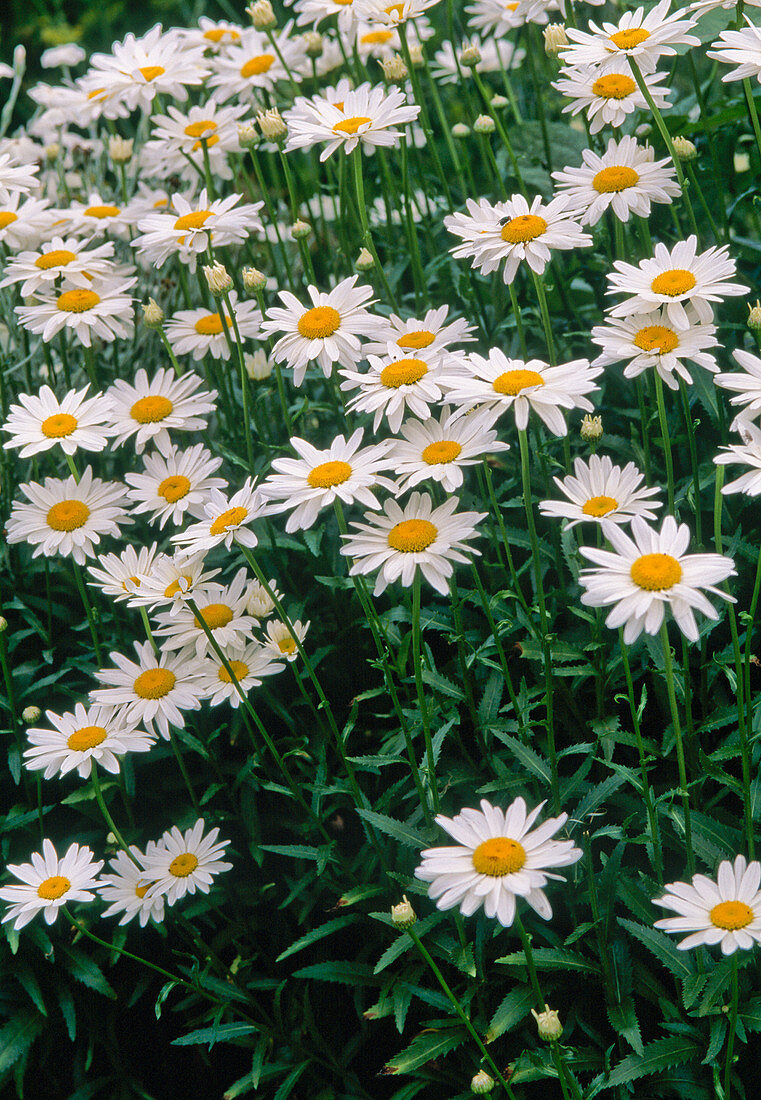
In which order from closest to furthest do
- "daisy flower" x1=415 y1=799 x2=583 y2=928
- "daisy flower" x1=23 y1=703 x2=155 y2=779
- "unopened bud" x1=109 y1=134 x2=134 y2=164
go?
"daisy flower" x1=415 y1=799 x2=583 y2=928, "daisy flower" x1=23 y1=703 x2=155 y2=779, "unopened bud" x1=109 y1=134 x2=134 y2=164

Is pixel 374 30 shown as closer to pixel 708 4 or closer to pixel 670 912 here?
pixel 708 4

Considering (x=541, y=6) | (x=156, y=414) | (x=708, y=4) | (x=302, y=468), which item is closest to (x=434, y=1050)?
(x=302, y=468)

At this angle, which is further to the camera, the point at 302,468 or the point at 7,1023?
the point at 7,1023

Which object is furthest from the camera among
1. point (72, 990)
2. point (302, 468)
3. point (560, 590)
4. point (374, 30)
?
point (374, 30)

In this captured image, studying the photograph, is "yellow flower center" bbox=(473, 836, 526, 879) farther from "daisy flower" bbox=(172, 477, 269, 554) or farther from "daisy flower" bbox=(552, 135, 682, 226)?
"daisy flower" bbox=(552, 135, 682, 226)

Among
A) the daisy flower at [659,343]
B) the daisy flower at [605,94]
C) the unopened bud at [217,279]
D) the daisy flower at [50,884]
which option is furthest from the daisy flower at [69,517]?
the daisy flower at [605,94]

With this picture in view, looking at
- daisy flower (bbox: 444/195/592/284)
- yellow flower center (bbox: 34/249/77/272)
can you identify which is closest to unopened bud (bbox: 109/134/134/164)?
yellow flower center (bbox: 34/249/77/272)
